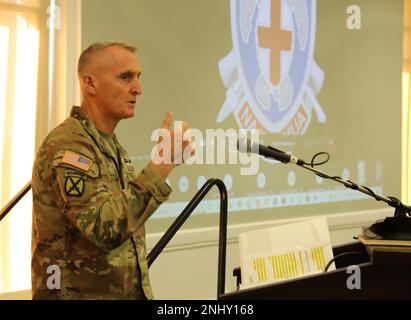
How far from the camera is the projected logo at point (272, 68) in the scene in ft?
13.3

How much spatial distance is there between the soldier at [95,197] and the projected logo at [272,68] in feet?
7.29

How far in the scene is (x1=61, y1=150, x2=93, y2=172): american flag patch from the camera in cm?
160

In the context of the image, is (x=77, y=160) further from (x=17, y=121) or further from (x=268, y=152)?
(x=17, y=121)

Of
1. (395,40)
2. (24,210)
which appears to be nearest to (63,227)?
(24,210)

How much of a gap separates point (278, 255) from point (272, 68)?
265 cm

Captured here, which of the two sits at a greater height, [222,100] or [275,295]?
[222,100]

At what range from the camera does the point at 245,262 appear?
1.75 m

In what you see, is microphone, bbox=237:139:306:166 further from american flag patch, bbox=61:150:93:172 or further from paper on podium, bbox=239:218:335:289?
american flag patch, bbox=61:150:93:172

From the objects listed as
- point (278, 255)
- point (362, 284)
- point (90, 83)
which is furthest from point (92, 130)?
A: point (362, 284)

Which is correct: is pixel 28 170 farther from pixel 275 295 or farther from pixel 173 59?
pixel 275 295

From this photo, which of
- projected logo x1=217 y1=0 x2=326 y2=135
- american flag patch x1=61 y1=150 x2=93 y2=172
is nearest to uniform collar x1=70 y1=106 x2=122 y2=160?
american flag patch x1=61 y1=150 x2=93 y2=172

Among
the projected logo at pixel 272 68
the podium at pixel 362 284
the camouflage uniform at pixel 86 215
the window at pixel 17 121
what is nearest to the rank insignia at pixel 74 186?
the camouflage uniform at pixel 86 215

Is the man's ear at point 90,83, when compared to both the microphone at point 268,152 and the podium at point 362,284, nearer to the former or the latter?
the microphone at point 268,152

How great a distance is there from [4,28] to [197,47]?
1.21 m
